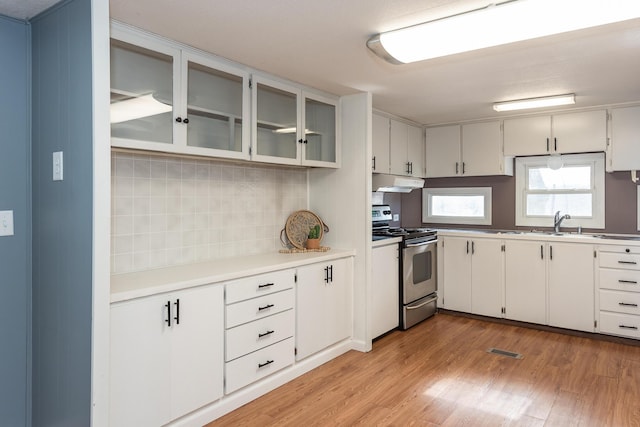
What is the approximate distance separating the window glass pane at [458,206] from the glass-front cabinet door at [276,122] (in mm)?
2664

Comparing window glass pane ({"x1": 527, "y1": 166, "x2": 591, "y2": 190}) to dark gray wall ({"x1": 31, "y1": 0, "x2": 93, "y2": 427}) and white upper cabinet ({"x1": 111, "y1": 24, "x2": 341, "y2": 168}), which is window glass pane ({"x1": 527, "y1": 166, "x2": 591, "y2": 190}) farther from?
dark gray wall ({"x1": 31, "y1": 0, "x2": 93, "y2": 427})

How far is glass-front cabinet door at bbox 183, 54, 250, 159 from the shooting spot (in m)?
2.50

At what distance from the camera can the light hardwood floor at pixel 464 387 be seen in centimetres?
250

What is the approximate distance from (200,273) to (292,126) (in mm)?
1324

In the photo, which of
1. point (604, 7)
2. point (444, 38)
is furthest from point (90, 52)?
point (604, 7)

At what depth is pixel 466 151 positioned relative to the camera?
15.7 feet

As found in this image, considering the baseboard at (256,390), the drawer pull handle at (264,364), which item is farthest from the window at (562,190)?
the drawer pull handle at (264,364)

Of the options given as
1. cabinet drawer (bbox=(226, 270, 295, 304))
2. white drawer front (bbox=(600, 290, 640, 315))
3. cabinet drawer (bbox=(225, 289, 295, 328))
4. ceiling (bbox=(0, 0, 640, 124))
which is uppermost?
ceiling (bbox=(0, 0, 640, 124))

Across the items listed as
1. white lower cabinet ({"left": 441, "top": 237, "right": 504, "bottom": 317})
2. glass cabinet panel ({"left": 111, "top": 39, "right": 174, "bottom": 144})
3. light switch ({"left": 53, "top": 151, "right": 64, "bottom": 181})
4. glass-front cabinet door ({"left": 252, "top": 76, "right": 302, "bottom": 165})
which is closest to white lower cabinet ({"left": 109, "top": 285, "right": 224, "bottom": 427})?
light switch ({"left": 53, "top": 151, "right": 64, "bottom": 181})

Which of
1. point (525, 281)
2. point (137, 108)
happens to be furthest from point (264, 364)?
point (525, 281)

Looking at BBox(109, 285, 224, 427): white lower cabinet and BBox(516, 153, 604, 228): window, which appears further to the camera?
BBox(516, 153, 604, 228): window

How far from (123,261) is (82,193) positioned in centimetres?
78

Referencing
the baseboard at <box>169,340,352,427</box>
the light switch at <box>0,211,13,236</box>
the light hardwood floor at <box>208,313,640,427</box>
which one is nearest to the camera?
the light switch at <box>0,211,13,236</box>

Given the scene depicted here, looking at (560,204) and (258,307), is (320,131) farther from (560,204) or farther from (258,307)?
(560,204)
